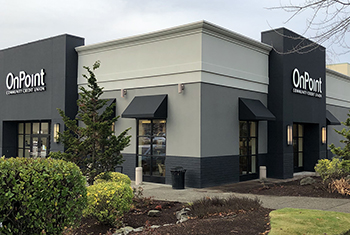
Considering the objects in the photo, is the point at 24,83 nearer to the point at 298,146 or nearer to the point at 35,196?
the point at 298,146

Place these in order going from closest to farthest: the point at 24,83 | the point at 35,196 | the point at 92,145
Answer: the point at 35,196 → the point at 92,145 → the point at 24,83

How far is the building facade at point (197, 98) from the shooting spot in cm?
1520

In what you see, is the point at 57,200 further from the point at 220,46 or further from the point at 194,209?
the point at 220,46

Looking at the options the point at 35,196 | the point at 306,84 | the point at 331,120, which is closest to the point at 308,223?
the point at 35,196

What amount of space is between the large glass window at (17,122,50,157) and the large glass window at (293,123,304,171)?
547 inches

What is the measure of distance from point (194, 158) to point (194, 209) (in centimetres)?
615

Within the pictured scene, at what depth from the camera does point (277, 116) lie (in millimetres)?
18328

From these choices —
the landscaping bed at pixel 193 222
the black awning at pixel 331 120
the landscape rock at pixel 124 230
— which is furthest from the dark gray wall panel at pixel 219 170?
the black awning at pixel 331 120

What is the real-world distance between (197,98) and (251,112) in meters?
2.92

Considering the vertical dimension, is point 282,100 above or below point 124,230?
above

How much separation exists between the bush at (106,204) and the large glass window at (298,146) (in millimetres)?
14976

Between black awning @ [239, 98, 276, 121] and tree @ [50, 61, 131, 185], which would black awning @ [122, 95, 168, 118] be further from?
tree @ [50, 61, 131, 185]

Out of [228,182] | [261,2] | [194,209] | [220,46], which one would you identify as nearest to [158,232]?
[194,209]

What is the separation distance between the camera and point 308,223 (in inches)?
272
